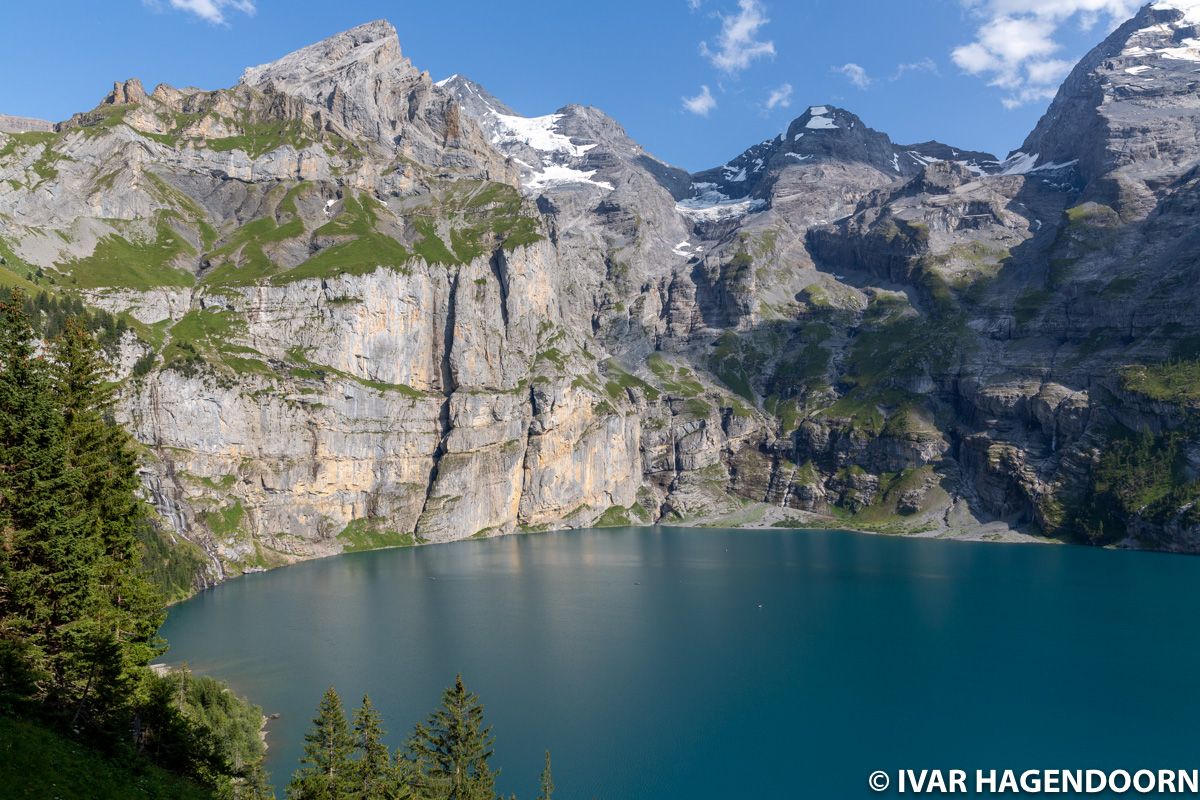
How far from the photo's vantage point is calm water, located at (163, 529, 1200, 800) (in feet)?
206

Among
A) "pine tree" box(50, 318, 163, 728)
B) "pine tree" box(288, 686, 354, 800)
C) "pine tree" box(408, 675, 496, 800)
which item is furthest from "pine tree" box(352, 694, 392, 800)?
"pine tree" box(50, 318, 163, 728)

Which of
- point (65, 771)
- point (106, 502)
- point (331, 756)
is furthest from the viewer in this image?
point (331, 756)

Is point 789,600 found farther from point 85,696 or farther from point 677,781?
point 85,696

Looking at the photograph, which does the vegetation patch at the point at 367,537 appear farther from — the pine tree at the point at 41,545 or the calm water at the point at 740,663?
the pine tree at the point at 41,545

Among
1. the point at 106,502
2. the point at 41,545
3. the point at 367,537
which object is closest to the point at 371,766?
the point at 106,502

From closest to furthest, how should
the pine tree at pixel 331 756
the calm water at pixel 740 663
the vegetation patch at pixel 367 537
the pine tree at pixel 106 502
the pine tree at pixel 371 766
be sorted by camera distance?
the pine tree at pixel 106 502 → the pine tree at pixel 331 756 → the pine tree at pixel 371 766 → the calm water at pixel 740 663 → the vegetation patch at pixel 367 537

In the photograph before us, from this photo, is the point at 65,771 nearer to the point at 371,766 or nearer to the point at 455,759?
the point at 371,766

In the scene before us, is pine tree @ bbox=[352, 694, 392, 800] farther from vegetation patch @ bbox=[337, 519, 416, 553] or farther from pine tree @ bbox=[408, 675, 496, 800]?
vegetation patch @ bbox=[337, 519, 416, 553]

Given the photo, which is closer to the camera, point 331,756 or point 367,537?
point 331,756

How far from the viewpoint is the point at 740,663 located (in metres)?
87.9

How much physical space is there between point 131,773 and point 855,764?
53.8m

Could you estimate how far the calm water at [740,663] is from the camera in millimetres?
62938

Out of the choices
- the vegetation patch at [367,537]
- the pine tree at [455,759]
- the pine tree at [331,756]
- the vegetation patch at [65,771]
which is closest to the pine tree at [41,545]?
the vegetation patch at [65,771]

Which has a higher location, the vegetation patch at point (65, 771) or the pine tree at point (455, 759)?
the vegetation patch at point (65, 771)
